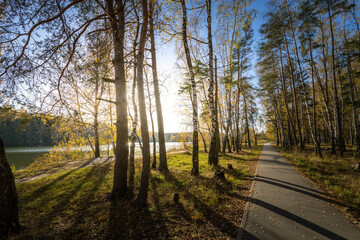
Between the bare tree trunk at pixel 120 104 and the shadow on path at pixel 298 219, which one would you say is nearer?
the shadow on path at pixel 298 219

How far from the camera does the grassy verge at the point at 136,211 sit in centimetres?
323

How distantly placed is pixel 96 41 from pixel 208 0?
6061 millimetres

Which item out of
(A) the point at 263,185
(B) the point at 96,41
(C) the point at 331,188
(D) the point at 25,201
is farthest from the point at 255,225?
(D) the point at 25,201

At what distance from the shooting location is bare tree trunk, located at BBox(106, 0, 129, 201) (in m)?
4.62

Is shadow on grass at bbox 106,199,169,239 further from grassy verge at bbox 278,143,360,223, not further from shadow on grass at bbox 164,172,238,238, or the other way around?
grassy verge at bbox 278,143,360,223

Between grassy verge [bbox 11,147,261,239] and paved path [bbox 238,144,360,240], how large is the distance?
405 millimetres

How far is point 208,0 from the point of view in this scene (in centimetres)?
714

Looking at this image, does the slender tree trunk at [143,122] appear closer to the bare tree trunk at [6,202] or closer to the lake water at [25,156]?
the bare tree trunk at [6,202]

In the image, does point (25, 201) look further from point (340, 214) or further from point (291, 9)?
point (291, 9)

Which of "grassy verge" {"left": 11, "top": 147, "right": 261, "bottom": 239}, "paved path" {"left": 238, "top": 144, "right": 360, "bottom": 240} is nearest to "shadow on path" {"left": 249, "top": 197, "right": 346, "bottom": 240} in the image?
"paved path" {"left": 238, "top": 144, "right": 360, "bottom": 240}

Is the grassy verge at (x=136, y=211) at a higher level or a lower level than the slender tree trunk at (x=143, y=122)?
lower

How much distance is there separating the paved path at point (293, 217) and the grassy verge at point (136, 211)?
0.40 m

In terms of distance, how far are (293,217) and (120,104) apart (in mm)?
5830

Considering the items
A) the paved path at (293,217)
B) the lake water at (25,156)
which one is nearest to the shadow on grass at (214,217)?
the paved path at (293,217)
